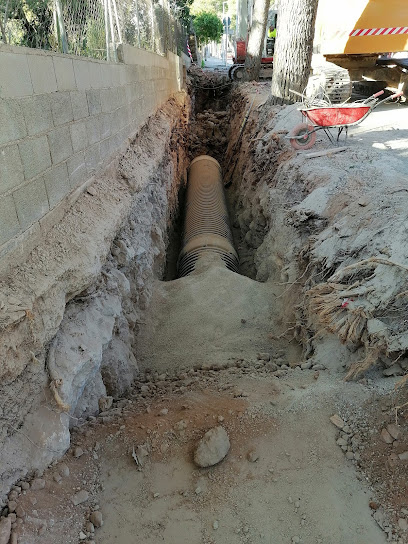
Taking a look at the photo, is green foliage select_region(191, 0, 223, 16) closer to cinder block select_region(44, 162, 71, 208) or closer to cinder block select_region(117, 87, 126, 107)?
cinder block select_region(117, 87, 126, 107)

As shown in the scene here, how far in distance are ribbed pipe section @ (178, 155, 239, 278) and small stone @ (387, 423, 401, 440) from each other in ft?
12.7

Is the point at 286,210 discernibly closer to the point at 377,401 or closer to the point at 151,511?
the point at 377,401

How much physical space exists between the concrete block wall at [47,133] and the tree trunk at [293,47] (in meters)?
4.58

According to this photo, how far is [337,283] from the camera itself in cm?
331

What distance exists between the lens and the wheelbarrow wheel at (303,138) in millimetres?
6059

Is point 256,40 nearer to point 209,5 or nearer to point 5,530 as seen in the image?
point 5,530

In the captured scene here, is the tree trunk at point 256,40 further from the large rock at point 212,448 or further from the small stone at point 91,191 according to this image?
the large rock at point 212,448

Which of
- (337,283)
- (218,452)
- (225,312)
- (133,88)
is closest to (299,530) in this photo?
(218,452)

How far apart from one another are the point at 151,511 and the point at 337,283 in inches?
86.0

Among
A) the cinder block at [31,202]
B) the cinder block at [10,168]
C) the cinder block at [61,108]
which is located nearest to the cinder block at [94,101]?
the cinder block at [61,108]

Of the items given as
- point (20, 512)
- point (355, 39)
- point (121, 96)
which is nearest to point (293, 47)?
point (355, 39)

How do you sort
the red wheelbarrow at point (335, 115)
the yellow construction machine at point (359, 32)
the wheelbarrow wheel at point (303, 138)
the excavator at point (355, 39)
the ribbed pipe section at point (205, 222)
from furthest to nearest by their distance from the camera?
the yellow construction machine at point (359, 32) < the excavator at point (355, 39) < the ribbed pipe section at point (205, 222) < the wheelbarrow wheel at point (303, 138) < the red wheelbarrow at point (335, 115)

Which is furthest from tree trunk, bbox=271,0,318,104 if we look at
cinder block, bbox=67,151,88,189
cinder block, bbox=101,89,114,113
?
cinder block, bbox=67,151,88,189

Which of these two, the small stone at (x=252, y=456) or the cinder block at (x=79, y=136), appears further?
the cinder block at (x=79, y=136)
